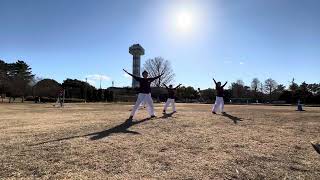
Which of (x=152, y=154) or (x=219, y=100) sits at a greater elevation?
(x=219, y=100)

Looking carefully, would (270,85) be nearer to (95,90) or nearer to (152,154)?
(95,90)

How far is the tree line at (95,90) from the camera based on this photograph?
257 ft

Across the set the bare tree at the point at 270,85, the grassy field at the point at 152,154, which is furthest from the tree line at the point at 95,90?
the grassy field at the point at 152,154

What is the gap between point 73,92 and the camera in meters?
94.0

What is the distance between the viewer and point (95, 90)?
9381 cm

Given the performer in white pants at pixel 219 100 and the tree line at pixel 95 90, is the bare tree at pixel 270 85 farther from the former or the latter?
the performer in white pants at pixel 219 100

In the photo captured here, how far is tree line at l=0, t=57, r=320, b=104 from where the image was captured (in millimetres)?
78438

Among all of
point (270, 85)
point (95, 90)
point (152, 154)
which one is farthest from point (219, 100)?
point (270, 85)

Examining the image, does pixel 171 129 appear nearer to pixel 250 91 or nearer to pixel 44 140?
pixel 44 140

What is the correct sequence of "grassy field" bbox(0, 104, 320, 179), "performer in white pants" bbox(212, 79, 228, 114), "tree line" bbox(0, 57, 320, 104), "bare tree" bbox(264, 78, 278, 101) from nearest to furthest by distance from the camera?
1. "grassy field" bbox(0, 104, 320, 179)
2. "performer in white pants" bbox(212, 79, 228, 114)
3. "tree line" bbox(0, 57, 320, 104)
4. "bare tree" bbox(264, 78, 278, 101)

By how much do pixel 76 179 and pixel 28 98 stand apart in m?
78.4

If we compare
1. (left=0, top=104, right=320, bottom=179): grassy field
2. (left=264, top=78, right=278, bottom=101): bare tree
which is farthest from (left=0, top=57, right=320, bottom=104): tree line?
(left=0, top=104, right=320, bottom=179): grassy field

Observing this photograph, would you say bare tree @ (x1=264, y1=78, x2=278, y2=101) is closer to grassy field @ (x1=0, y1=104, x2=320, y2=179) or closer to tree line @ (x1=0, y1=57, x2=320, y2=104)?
tree line @ (x1=0, y1=57, x2=320, y2=104)

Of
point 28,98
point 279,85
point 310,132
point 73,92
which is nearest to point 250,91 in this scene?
point 279,85
